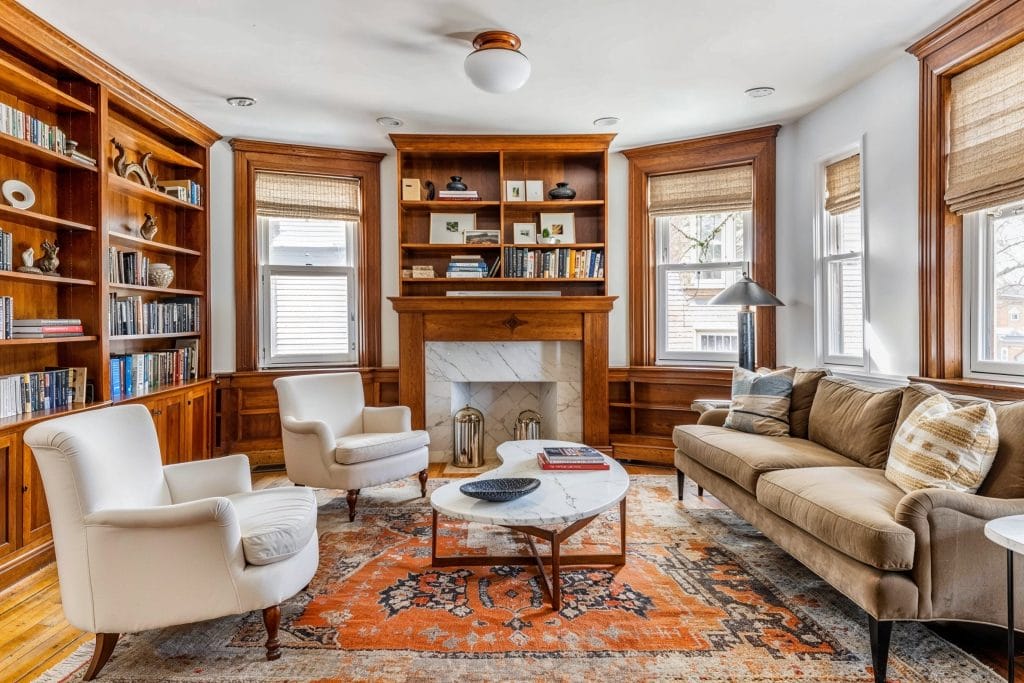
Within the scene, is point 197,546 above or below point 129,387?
below

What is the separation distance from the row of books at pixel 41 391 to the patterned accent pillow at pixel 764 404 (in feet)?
12.5

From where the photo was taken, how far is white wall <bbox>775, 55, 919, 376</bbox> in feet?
10.7

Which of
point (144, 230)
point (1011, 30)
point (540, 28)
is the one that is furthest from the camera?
point (144, 230)

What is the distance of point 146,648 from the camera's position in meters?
2.08

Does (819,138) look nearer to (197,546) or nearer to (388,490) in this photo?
(388,490)

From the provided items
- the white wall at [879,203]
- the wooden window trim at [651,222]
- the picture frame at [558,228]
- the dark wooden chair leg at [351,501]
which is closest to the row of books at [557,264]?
the picture frame at [558,228]

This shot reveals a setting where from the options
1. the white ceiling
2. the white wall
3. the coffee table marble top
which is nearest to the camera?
the coffee table marble top

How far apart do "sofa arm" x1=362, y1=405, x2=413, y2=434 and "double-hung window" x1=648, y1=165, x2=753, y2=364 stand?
7.42ft

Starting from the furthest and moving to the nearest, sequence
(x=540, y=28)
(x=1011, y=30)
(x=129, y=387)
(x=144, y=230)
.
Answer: (x=144, y=230)
(x=129, y=387)
(x=540, y=28)
(x=1011, y=30)

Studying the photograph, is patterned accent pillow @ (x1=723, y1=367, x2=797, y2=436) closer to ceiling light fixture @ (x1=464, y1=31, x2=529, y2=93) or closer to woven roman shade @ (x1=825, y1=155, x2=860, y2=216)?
woven roman shade @ (x1=825, y1=155, x2=860, y2=216)

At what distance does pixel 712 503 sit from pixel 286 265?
3.81 metres

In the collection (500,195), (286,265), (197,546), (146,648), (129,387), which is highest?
(500,195)

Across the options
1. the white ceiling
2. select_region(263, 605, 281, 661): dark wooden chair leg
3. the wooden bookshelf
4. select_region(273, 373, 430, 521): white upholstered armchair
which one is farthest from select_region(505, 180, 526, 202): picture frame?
select_region(263, 605, 281, 661): dark wooden chair leg

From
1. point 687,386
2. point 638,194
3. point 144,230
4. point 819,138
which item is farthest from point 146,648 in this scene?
point 819,138
